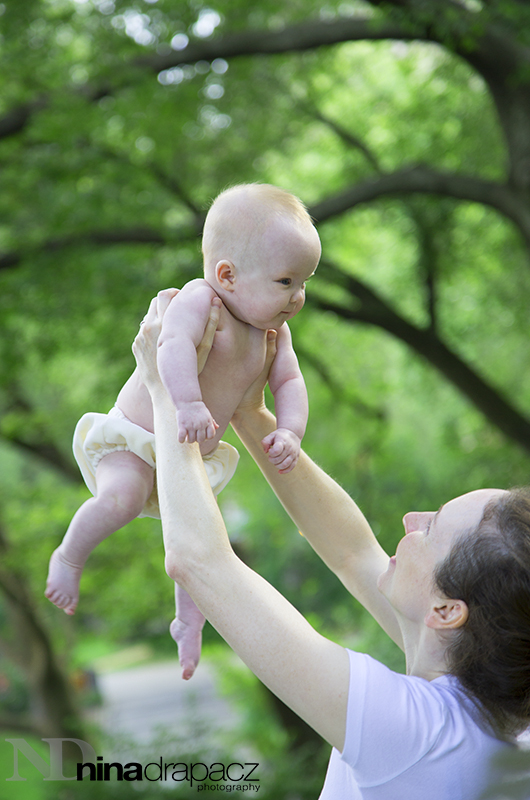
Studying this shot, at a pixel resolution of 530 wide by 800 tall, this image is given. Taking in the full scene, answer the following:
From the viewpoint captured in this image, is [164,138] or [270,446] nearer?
[270,446]

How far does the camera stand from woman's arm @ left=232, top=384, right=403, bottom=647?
5.55 ft

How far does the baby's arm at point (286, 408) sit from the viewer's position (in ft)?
4.55

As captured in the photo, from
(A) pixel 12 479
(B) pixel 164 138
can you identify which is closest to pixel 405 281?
(B) pixel 164 138

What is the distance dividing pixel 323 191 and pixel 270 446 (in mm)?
7227

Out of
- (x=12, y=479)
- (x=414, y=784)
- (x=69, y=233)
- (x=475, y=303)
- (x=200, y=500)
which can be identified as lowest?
(x=12, y=479)

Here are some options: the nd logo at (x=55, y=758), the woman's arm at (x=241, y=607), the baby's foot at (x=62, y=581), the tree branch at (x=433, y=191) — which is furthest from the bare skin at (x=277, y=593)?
the nd logo at (x=55, y=758)

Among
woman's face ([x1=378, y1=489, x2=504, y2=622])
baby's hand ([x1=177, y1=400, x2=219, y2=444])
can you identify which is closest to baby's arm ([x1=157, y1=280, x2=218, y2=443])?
baby's hand ([x1=177, y1=400, x2=219, y2=444])

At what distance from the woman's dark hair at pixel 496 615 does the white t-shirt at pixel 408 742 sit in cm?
6

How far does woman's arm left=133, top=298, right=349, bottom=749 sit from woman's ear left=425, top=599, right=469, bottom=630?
0.21 meters

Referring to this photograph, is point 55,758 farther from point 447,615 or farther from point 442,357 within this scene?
point 447,615

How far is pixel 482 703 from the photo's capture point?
1.29 meters

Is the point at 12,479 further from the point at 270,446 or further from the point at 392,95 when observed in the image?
the point at 270,446

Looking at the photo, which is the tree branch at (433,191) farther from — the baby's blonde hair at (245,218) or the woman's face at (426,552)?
the woman's face at (426,552)

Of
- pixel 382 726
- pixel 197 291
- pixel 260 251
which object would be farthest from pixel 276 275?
pixel 382 726
